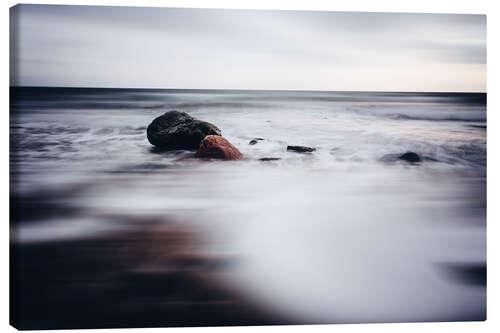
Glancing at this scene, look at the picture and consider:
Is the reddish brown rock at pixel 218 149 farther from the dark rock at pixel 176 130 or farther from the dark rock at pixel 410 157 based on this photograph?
the dark rock at pixel 410 157

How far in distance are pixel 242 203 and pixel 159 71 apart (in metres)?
0.97

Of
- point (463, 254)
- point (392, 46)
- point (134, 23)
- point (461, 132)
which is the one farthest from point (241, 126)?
point (463, 254)

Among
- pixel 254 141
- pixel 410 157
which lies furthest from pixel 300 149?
pixel 410 157

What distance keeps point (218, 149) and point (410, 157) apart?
124 centimetres

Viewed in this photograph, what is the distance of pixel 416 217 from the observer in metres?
3.08

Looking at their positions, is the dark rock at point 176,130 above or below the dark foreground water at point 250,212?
above

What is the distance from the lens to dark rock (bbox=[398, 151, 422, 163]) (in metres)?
3.08

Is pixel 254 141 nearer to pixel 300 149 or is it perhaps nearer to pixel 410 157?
pixel 300 149

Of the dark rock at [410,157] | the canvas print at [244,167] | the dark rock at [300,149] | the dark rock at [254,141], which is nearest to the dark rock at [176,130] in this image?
the canvas print at [244,167]

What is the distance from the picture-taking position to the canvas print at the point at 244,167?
2.87 metres

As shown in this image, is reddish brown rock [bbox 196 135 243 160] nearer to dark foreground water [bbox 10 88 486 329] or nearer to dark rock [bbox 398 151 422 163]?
dark foreground water [bbox 10 88 486 329]

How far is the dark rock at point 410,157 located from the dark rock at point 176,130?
3.91 feet

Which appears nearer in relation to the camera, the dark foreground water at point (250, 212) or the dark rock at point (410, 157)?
the dark foreground water at point (250, 212)

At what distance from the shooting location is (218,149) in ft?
10.3
